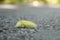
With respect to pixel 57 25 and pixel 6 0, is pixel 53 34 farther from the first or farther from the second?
pixel 6 0

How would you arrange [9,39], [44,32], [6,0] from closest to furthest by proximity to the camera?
[9,39] < [44,32] < [6,0]

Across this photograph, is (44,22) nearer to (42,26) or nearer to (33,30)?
(42,26)

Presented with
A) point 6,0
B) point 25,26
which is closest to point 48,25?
point 25,26

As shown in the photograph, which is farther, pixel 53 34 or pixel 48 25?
pixel 48 25

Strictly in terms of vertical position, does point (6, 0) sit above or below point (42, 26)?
above

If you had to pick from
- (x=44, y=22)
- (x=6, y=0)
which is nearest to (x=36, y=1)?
(x=6, y=0)

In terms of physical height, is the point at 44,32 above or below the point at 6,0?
below

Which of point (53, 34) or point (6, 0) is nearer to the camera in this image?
point (53, 34)

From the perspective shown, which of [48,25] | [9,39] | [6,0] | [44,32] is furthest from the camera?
[6,0]

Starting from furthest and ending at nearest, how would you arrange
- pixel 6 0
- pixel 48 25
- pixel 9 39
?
pixel 6 0, pixel 48 25, pixel 9 39
